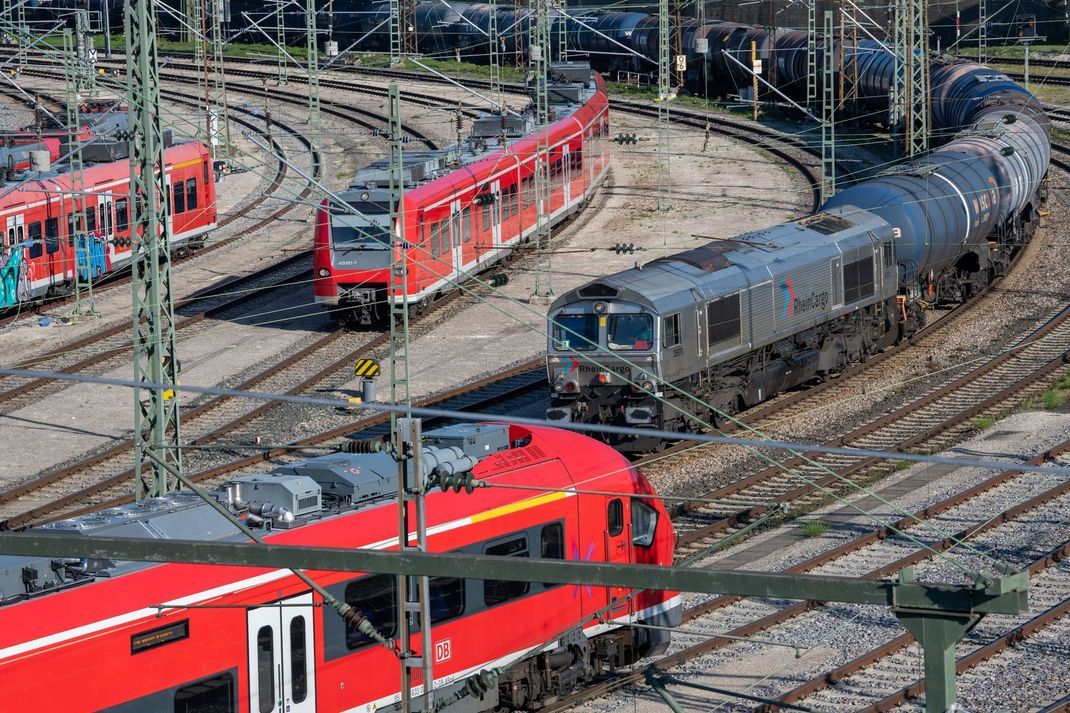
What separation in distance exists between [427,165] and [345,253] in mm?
3238

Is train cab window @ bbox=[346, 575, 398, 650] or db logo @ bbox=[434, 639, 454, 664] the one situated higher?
train cab window @ bbox=[346, 575, 398, 650]

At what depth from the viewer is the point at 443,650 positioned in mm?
15203

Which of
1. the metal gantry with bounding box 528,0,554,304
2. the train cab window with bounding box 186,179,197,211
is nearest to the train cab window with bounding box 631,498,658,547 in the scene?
the metal gantry with bounding box 528,0,554,304

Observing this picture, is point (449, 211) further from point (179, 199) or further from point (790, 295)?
point (179, 199)

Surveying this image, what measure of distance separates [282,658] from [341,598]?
2.69 feet

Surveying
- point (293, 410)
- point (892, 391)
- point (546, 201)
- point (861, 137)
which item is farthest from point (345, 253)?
point (861, 137)

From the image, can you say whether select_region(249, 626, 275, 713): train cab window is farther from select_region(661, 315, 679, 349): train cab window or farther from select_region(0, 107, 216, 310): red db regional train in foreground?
select_region(0, 107, 216, 310): red db regional train in foreground

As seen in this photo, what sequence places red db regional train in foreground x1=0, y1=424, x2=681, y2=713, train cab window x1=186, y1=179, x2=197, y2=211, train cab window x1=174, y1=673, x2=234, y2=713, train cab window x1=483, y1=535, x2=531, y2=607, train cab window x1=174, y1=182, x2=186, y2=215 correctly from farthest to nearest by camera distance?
train cab window x1=186, y1=179, x2=197, y2=211 < train cab window x1=174, y1=182, x2=186, y2=215 < train cab window x1=483, y1=535, x2=531, y2=607 < train cab window x1=174, y1=673, x2=234, y2=713 < red db regional train in foreground x1=0, y1=424, x2=681, y2=713

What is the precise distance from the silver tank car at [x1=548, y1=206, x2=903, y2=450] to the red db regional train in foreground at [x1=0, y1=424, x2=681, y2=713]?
288 inches

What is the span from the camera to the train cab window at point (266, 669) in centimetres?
Result: 1348

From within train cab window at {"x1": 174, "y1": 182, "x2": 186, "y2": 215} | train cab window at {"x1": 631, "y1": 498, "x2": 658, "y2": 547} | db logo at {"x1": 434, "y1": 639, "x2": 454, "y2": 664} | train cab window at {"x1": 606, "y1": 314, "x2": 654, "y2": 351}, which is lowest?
db logo at {"x1": 434, "y1": 639, "x2": 454, "y2": 664}

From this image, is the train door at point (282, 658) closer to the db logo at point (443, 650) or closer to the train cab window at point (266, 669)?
the train cab window at point (266, 669)

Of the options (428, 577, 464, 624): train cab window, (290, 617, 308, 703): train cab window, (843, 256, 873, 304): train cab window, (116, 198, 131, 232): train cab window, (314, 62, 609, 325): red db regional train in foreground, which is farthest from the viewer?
(116, 198, 131, 232): train cab window

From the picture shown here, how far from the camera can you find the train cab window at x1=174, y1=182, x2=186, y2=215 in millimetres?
44938
